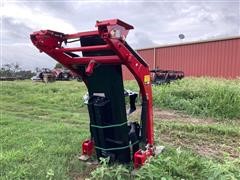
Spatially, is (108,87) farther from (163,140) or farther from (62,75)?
(62,75)

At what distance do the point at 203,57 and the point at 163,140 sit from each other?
16.0 meters

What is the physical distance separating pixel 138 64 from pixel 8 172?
185cm

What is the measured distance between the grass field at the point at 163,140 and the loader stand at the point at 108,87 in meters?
0.25

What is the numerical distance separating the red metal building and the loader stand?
13895mm

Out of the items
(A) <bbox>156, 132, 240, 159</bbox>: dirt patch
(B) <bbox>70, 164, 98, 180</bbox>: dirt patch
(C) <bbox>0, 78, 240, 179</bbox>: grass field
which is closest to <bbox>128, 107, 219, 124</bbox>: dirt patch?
(C) <bbox>0, 78, 240, 179</bbox>: grass field

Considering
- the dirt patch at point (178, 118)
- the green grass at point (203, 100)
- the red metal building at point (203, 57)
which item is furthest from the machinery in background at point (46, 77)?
the dirt patch at point (178, 118)

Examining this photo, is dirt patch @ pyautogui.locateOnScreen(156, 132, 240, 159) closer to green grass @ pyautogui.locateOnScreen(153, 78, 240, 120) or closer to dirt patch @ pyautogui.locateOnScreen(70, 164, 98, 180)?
dirt patch @ pyautogui.locateOnScreen(70, 164, 98, 180)

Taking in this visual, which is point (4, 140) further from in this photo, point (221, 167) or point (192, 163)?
point (221, 167)

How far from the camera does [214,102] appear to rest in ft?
26.0

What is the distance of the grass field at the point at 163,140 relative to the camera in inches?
138

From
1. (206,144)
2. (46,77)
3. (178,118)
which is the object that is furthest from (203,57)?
(206,144)

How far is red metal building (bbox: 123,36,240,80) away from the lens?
18.5 metres

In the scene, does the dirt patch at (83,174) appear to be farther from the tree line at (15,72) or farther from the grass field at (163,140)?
the tree line at (15,72)

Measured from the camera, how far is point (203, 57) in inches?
802
